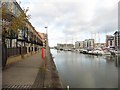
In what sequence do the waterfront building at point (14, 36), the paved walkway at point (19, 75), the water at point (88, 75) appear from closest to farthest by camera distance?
the paved walkway at point (19, 75)
the water at point (88, 75)
the waterfront building at point (14, 36)

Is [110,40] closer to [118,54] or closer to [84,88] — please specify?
[118,54]

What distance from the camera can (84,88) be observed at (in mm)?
17969

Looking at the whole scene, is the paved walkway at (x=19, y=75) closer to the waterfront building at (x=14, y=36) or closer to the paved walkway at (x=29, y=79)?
the paved walkway at (x=29, y=79)

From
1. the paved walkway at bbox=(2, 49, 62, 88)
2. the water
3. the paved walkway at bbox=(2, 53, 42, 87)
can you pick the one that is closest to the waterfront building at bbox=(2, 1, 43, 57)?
the paved walkway at bbox=(2, 53, 42, 87)

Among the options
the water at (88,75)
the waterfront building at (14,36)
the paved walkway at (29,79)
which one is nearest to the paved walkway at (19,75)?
the paved walkway at (29,79)

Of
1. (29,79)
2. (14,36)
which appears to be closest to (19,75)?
(29,79)

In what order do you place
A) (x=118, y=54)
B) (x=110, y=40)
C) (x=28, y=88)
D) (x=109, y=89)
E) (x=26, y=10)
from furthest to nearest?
(x=110, y=40)
(x=118, y=54)
(x=26, y=10)
(x=109, y=89)
(x=28, y=88)

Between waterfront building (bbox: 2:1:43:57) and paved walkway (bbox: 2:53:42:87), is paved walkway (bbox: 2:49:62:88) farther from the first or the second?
waterfront building (bbox: 2:1:43:57)

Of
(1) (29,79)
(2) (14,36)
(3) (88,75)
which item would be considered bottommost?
(3) (88,75)

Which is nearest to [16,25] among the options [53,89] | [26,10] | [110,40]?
[26,10]

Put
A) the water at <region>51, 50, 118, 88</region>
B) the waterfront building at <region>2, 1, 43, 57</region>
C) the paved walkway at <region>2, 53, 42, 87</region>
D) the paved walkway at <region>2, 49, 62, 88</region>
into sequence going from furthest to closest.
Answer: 1. the waterfront building at <region>2, 1, 43, 57</region>
2. the water at <region>51, 50, 118, 88</region>
3. the paved walkway at <region>2, 53, 42, 87</region>
4. the paved walkway at <region>2, 49, 62, 88</region>

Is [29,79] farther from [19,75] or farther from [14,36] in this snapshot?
[14,36]

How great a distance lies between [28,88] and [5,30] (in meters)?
Result: 9.88

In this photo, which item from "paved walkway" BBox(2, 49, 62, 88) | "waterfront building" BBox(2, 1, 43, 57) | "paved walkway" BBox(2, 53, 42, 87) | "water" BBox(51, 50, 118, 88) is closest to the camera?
"paved walkway" BBox(2, 49, 62, 88)
